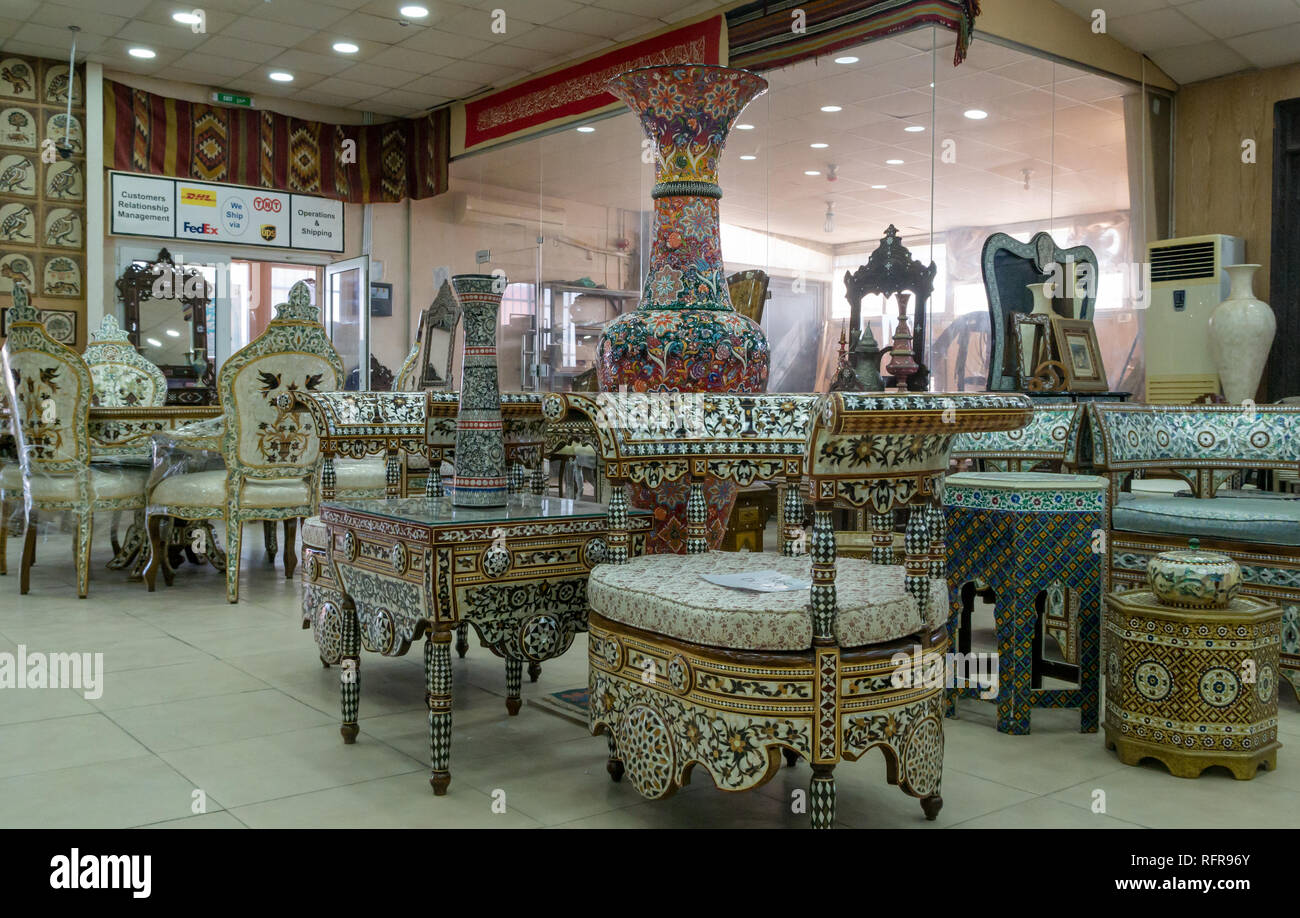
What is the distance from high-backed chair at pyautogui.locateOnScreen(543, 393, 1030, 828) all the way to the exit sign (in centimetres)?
843

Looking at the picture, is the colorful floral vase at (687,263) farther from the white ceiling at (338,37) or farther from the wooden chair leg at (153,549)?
the white ceiling at (338,37)

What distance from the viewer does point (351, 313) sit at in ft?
34.5

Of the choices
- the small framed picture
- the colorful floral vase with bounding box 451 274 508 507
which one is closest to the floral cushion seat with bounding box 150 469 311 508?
the colorful floral vase with bounding box 451 274 508 507

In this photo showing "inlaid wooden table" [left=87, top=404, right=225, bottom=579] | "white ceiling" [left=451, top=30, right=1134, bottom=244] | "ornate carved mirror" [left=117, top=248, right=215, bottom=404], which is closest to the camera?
"inlaid wooden table" [left=87, top=404, right=225, bottom=579]

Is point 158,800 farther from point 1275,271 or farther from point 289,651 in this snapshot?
point 1275,271

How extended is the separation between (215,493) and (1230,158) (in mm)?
6643

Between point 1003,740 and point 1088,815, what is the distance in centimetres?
58

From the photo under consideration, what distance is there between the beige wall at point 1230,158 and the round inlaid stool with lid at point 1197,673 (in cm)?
538

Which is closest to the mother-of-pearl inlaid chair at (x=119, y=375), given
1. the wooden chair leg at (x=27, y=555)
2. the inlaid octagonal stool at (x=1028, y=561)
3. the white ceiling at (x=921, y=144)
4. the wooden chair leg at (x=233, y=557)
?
the wooden chair leg at (x=27, y=555)

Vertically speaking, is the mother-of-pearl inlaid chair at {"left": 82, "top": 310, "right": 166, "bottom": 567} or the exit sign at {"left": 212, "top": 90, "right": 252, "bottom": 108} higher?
the exit sign at {"left": 212, "top": 90, "right": 252, "bottom": 108}

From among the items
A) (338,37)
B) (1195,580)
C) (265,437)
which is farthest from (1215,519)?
(338,37)

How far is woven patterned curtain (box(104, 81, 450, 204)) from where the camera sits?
29.7 feet

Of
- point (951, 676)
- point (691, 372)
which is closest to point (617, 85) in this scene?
point (691, 372)

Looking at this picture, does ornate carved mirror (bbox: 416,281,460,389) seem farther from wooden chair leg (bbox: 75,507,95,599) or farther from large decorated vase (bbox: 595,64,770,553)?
large decorated vase (bbox: 595,64,770,553)
